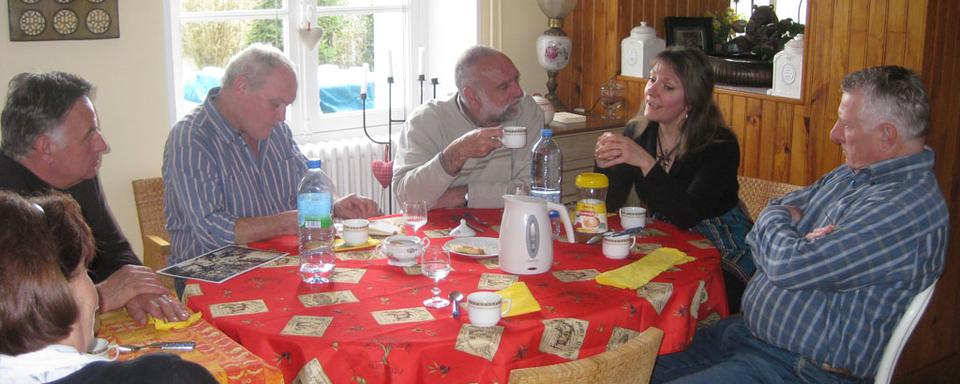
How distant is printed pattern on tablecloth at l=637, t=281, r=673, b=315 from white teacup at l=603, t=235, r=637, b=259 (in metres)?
0.22

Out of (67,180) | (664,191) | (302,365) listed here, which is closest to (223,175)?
(67,180)

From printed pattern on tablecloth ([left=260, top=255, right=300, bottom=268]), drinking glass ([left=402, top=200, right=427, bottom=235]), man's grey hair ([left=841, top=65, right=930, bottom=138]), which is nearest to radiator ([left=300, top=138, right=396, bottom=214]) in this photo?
drinking glass ([left=402, top=200, right=427, bottom=235])

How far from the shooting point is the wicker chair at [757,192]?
3258 mm

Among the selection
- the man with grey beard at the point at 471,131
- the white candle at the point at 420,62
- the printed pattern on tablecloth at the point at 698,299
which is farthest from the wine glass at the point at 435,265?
the white candle at the point at 420,62

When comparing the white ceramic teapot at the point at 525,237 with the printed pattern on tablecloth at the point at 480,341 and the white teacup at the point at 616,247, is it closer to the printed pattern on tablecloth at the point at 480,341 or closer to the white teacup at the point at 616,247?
the white teacup at the point at 616,247

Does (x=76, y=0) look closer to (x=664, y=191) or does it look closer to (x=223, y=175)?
(x=223, y=175)

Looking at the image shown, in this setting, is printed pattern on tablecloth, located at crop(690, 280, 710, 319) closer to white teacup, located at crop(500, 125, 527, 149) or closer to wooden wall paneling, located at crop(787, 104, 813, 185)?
white teacup, located at crop(500, 125, 527, 149)

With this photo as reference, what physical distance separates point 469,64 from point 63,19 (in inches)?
59.3

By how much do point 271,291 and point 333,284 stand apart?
149 mm

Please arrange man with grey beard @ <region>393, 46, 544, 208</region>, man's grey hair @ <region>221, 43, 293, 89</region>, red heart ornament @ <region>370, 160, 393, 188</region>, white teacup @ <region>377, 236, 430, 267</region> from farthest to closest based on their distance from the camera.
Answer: red heart ornament @ <region>370, 160, 393, 188</region>, man with grey beard @ <region>393, 46, 544, 208</region>, man's grey hair @ <region>221, 43, 293, 89</region>, white teacup @ <region>377, 236, 430, 267</region>

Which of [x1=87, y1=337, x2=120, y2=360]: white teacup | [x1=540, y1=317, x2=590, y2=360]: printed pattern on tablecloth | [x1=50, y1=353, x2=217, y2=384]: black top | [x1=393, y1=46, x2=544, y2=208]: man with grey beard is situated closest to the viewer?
[x1=50, y1=353, x2=217, y2=384]: black top

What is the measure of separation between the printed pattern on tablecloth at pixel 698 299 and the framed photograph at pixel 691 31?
8.03ft

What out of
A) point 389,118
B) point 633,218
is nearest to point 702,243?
point 633,218

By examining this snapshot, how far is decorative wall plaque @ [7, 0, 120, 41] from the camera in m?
3.34
